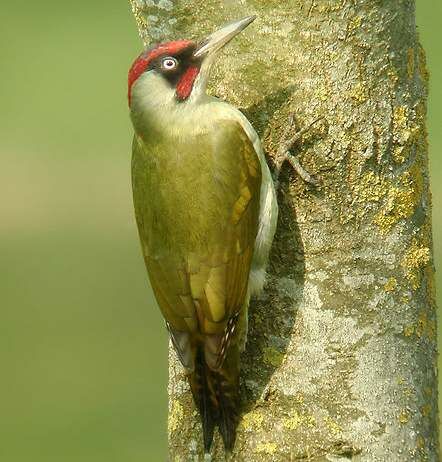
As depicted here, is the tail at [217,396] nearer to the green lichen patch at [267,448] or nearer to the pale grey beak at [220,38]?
the green lichen patch at [267,448]

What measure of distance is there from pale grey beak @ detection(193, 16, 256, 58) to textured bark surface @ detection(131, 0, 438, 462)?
7 centimetres

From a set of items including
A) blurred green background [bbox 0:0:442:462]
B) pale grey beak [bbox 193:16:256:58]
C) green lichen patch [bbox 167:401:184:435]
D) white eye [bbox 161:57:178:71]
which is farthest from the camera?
blurred green background [bbox 0:0:442:462]

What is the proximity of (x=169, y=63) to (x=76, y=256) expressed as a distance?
9.71m

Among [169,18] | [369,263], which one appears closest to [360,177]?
[369,263]

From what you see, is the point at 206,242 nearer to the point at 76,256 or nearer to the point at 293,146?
the point at 293,146

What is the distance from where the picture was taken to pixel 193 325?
14.7 feet

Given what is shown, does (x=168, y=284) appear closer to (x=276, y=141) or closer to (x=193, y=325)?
(x=193, y=325)

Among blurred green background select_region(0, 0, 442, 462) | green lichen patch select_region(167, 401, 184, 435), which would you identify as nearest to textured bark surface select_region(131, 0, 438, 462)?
green lichen patch select_region(167, 401, 184, 435)

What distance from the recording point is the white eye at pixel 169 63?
14.8 ft

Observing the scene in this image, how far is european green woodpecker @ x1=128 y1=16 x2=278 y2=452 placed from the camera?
14.6ft

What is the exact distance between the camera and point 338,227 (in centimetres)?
437

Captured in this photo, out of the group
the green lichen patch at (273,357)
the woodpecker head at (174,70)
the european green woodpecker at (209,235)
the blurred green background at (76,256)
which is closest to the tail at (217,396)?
the european green woodpecker at (209,235)

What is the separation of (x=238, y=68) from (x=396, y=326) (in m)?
1.05

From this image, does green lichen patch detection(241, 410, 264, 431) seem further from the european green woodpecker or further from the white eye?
the white eye
